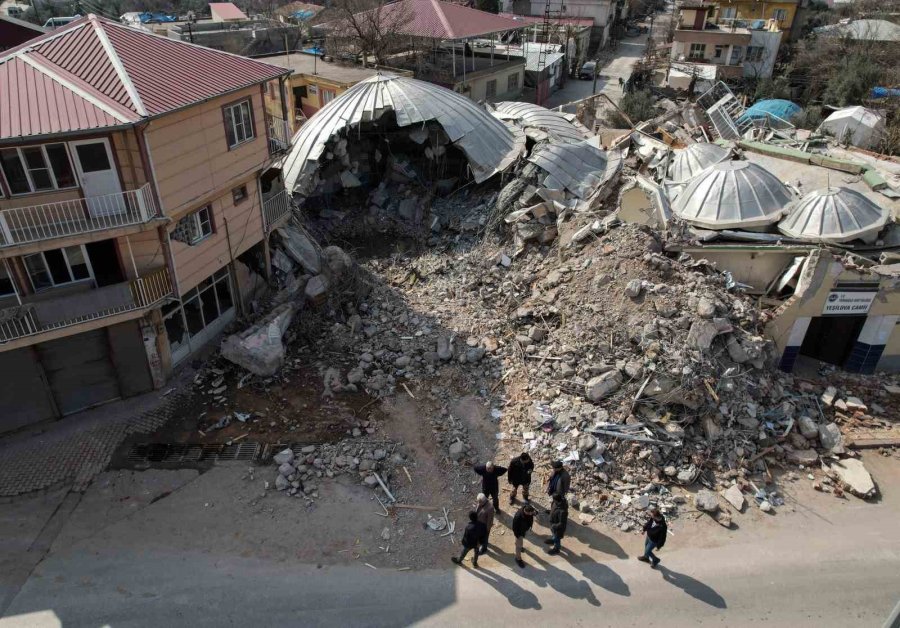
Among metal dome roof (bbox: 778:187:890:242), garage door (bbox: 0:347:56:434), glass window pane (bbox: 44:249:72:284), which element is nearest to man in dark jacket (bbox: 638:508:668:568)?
metal dome roof (bbox: 778:187:890:242)

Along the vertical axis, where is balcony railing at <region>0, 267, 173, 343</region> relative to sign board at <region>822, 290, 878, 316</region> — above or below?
above

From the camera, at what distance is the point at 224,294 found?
19.5 m

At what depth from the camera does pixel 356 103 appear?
25.6 meters

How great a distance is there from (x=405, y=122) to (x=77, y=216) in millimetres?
13819

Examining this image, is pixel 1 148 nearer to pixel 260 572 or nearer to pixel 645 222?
pixel 260 572

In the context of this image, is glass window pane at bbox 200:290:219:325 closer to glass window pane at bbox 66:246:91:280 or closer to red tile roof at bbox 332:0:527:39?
glass window pane at bbox 66:246:91:280

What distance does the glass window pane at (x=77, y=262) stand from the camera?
A: 1520 cm

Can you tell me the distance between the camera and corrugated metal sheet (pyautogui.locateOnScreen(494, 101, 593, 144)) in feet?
92.0

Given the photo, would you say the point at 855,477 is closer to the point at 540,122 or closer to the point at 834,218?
the point at 834,218

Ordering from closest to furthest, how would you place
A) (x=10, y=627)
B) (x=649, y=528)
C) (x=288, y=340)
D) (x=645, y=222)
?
(x=10, y=627) < (x=649, y=528) < (x=288, y=340) < (x=645, y=222)

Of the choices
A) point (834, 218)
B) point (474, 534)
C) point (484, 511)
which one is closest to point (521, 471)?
point (484, 511)

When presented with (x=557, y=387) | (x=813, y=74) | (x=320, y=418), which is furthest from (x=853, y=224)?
(x=813, y=74)

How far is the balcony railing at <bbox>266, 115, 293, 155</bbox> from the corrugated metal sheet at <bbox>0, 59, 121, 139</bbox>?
6206mm

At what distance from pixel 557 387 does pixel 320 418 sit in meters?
6.53
